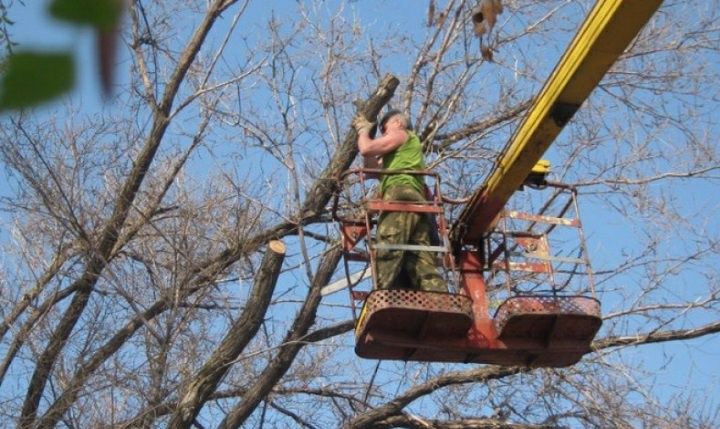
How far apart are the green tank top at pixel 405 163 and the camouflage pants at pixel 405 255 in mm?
57

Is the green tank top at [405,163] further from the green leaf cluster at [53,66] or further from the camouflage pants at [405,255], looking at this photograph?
the green leaf cluster at [53,66]

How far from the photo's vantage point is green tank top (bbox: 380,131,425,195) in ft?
24.8

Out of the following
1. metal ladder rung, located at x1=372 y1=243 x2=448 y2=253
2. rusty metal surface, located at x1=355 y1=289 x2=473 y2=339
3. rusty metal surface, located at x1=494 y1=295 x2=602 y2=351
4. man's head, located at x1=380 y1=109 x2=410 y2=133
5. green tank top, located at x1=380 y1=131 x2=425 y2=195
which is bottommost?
rusty metal surface, located at x1=355 y1=289 x2=473 y2=339

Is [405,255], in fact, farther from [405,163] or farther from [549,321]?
[549,321]

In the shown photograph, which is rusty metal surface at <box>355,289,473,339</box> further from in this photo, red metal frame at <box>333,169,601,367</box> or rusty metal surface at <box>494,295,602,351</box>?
rusty metal surface at <box>494,295,602,351</box>

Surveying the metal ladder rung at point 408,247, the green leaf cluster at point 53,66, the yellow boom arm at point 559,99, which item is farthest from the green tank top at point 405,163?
the green leaf cluster at point 53,66

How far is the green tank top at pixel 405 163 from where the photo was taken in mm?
7562

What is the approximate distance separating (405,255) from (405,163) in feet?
2.15

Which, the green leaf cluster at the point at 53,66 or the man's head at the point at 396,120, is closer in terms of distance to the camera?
the green leaf cluster at the point at 53,66

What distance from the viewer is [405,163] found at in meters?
7.64

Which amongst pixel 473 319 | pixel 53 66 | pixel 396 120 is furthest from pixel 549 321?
pixel 53 66

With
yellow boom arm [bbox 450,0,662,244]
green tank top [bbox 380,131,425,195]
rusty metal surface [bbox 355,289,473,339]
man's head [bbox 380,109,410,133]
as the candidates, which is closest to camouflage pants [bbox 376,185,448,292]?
green tank top [bbox 380,131,425,195]

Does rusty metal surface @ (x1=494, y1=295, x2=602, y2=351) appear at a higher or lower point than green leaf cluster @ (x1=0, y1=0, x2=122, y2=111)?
higher

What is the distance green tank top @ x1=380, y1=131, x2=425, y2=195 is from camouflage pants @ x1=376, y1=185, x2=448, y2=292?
0.06 meters
